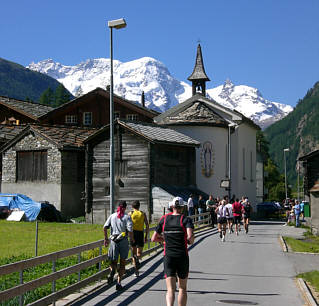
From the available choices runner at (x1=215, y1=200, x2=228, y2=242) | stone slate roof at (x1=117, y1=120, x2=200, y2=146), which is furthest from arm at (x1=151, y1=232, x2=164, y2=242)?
stone slate roof at (x1=117, y1=120, x2=200, y2=146)

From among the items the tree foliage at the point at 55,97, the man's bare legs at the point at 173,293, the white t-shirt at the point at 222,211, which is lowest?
the man's bare legs at the point at 173,293

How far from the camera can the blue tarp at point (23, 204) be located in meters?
35.7

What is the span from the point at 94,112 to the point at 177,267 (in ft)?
150

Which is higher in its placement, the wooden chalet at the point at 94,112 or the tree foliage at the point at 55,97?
the tree foliage at the point at 55,97

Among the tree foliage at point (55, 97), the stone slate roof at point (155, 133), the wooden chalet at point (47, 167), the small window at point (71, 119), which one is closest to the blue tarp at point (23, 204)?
the wooden chalet at point (47, 167)

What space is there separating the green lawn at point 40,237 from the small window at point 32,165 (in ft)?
20.7

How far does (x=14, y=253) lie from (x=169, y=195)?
711 inches

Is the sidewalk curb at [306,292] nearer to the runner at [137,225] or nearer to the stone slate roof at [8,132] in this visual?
the runner at [137,225]

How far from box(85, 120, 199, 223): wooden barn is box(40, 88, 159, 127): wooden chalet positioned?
36.4 ft

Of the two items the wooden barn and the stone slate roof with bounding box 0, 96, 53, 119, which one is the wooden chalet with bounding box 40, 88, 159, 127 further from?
the wooden barn

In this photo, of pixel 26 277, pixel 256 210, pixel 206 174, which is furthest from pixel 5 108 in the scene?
pixel 26 277

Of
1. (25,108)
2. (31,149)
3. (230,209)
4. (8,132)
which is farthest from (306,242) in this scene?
(25,108)

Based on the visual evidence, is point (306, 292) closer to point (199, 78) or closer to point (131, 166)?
point (131, 166)

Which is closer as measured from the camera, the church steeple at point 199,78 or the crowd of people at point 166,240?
the crowd of people at point 166,240
